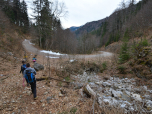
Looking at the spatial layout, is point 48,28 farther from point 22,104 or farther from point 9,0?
point 22,104

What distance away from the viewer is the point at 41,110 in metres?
3.23

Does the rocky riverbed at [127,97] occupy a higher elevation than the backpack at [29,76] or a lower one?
lower

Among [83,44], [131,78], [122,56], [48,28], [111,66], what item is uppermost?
[48,28]

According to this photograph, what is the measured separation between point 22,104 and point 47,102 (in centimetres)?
106

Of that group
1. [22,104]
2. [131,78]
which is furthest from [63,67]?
[131,78]

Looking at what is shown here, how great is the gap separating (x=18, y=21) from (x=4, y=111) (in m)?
46.7

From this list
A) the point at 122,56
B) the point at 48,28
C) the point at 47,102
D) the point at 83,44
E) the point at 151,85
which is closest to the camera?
the point at 47,102

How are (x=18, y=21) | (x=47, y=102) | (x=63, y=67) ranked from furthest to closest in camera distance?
(x=18, y=21) → (x=63, y=67) → (x=47, y=102)

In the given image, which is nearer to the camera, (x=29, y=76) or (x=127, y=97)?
(x=29, y=76)

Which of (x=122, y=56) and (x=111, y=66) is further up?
(x=122, y=56)

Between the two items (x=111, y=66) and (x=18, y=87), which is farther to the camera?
(x=111, y=66)

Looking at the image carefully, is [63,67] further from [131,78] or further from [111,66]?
[131,78]

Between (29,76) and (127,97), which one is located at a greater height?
(29,76)

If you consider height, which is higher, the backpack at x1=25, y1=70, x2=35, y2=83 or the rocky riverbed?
the backpack at x1=25, y1=70, x2=35, y2=83
